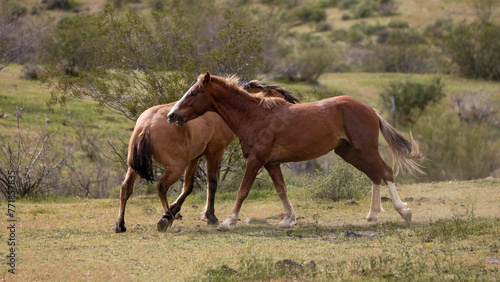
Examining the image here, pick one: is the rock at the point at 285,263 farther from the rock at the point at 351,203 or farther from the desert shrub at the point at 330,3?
the desert shrub at the point at 330,3

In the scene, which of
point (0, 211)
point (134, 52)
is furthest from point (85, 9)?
point (0, 211)

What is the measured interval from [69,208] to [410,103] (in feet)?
69.5

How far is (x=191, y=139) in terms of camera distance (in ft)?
28.4

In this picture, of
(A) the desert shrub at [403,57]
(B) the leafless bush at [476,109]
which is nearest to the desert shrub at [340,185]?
(B) the leafless bush at [476,109]

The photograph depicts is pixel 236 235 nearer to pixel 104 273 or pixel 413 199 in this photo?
pixel 104 273

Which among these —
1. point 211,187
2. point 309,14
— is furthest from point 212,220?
point 309,14

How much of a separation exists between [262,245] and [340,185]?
4634mm

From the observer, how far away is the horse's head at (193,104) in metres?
8.16

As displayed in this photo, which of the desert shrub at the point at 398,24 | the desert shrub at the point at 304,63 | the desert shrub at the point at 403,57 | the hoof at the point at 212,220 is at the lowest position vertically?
the desert shrub at the point at 398,24

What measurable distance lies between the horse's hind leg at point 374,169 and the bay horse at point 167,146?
1253 millimetres

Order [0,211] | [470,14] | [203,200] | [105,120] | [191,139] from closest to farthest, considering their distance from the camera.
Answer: [191,139] → [0,211] → [203,200] → [105,120] → [470,14]

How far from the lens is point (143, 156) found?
8.10 meters

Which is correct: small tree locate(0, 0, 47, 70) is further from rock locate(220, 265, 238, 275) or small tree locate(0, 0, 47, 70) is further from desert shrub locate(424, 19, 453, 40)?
desert shrub locate(424, 19, 453, 40)

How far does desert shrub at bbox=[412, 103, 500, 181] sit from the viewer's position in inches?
706
